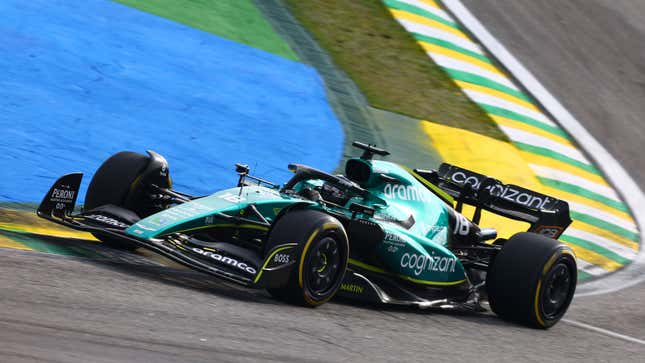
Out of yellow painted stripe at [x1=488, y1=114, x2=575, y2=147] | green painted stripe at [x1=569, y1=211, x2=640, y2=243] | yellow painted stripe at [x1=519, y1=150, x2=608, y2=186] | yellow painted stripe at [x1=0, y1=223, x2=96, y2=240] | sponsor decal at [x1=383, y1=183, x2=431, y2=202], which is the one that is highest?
yellow painted stripe at [x1=488, y1=114, x2=575, y2=147]

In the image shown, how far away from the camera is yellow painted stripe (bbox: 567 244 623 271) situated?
1191 centimetres

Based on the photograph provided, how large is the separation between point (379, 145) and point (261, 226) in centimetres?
590

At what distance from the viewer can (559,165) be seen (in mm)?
14297

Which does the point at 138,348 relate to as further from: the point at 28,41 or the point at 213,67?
the point at 213,67

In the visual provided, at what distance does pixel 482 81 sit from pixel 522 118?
3.34 ft

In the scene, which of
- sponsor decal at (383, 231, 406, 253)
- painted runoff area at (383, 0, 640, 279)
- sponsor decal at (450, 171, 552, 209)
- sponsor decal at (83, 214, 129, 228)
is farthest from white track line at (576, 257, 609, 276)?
sponsor decal at (83, 214, 129, 228)

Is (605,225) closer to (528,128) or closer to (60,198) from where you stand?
(528,128)

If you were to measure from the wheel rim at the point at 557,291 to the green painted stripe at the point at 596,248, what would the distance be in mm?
3726

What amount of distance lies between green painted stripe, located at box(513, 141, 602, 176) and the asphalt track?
362 cm

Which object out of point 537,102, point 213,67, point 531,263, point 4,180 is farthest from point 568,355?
point 537,102

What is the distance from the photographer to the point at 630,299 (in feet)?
34.8

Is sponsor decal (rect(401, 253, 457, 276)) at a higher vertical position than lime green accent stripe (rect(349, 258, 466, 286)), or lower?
higher

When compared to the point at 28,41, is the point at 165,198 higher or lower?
lower

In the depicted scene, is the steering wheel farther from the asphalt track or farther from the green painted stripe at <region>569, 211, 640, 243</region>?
the green painted stripe at <region>569, 211, 640, 243</region>
